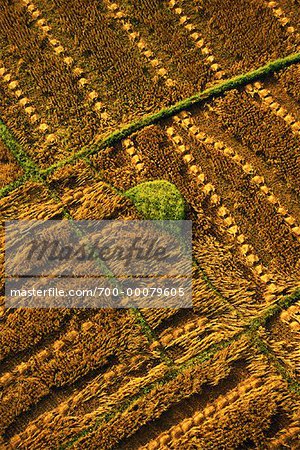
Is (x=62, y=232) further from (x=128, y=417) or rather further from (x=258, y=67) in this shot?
(x=258, y=67)

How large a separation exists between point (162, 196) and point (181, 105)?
0.90 meters

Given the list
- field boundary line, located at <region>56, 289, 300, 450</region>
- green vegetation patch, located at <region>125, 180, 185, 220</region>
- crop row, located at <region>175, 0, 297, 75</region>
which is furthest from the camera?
crop row, located at <region>175, 0, 297, 75</region>

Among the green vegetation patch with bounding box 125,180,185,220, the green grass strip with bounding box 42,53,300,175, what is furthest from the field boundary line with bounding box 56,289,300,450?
the green grass strip with bounding box 42,53,300,175

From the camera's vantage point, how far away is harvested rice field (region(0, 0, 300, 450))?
3.78 meters

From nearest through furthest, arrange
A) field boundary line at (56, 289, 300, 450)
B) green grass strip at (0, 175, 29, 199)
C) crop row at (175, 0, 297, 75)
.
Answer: field boundary line at (56, 289, 300, 450) → green grass strip at (0, 175, 29, 199) → crop row at (175, 0, 297, 75)

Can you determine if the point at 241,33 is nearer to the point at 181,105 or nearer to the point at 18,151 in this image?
the point at 181,105

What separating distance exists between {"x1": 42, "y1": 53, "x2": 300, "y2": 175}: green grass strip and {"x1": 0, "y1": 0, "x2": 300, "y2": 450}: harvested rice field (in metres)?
0.02

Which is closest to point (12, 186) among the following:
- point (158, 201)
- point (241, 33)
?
point (158, 201)

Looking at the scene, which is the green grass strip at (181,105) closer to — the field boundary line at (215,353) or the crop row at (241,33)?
the crop row at (241,33)

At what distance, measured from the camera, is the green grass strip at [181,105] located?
430 cm

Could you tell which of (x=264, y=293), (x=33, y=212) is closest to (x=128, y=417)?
(x=264, y=293)

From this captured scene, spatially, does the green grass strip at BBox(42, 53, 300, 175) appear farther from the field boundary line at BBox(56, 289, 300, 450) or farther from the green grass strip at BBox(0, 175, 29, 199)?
the field boundary line at BBox(56, 289, 300, 450)

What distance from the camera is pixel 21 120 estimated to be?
14.5ft

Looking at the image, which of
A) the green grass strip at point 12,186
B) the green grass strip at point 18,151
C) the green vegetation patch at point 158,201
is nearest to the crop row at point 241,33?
the green vegetation patch at point 158,201
